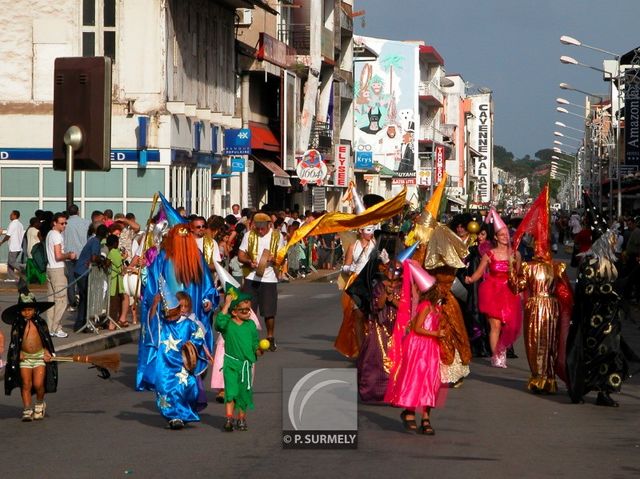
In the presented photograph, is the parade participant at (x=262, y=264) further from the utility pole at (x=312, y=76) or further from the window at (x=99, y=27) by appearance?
the utility pole at (x=312, y=76)

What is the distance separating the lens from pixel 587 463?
31.6 feet

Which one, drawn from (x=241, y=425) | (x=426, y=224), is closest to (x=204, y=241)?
(x=426, y=224)

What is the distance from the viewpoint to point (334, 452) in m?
9.90

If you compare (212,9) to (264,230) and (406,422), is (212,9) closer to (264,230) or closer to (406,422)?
(264,230)

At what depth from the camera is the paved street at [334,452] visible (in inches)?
365

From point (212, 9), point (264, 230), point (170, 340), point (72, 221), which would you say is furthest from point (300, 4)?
point (170, 340)

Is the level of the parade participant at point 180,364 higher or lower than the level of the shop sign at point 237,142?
lower

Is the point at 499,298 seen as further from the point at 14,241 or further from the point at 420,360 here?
the point at 14,241

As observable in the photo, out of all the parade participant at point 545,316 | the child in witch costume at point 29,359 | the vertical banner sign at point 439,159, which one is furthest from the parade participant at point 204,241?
the vertical banner sign at point 439,159

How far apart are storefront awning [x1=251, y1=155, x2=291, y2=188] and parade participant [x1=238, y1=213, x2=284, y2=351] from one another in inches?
1177

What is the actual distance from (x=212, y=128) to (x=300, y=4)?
54.6 ft

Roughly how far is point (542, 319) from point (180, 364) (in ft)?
13.1
